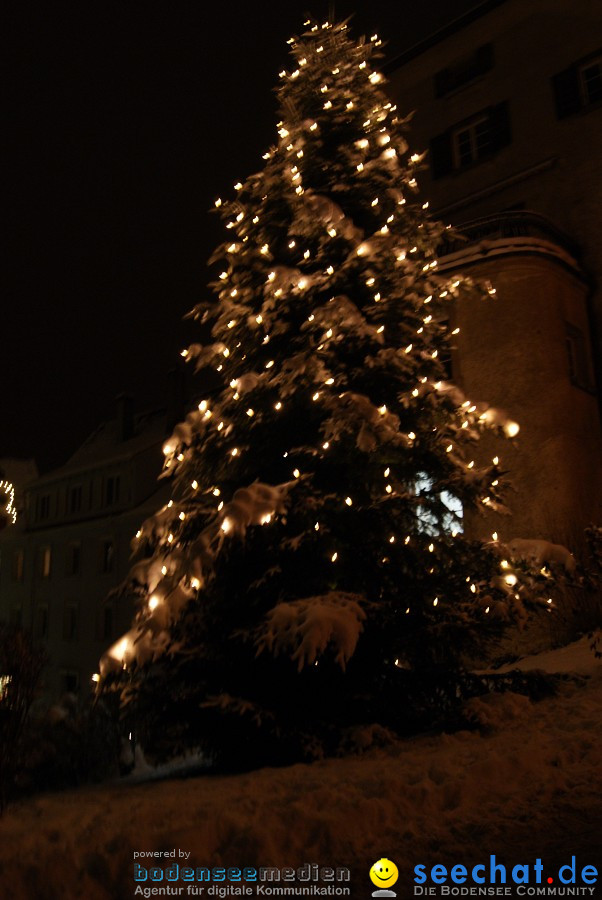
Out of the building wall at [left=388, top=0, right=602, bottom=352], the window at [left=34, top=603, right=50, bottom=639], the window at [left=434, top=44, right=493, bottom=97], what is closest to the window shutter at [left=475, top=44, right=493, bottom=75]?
the window at [left=434, top=44, right=493, bottom=97]

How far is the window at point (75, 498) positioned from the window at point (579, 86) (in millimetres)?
23931

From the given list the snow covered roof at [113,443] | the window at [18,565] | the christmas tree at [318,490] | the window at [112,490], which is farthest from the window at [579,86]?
the window at [18,565]

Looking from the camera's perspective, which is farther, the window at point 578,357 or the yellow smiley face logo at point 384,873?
the window at point 578,357

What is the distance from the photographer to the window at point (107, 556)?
29297mm

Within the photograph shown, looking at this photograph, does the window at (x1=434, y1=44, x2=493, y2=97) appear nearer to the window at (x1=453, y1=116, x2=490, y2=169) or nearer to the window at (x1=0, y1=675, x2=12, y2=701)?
the window at (x1=453, y1=116, x2=490, y2=169)

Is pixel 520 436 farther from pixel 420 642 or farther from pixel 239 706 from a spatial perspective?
pixel 239 706

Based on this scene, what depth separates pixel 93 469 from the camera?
3194 cm

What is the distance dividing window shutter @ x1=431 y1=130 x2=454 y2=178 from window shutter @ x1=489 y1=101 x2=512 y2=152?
1223mm

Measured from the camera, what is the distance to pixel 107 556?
29.8 metres

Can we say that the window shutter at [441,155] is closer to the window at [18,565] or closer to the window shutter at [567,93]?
the window shutter at [567,93]

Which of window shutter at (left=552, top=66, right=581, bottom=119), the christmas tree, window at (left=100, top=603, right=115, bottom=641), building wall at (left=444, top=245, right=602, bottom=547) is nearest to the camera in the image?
the christmas tree

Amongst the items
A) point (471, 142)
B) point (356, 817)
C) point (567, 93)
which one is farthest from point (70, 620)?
point (356, 817)

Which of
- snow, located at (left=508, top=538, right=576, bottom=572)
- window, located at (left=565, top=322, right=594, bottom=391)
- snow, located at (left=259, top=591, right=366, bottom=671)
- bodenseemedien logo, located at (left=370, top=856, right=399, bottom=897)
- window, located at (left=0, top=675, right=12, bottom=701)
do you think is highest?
window, located at (left=565, top=322, right=594, bottom=391)

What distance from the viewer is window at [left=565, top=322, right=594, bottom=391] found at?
1531cm
